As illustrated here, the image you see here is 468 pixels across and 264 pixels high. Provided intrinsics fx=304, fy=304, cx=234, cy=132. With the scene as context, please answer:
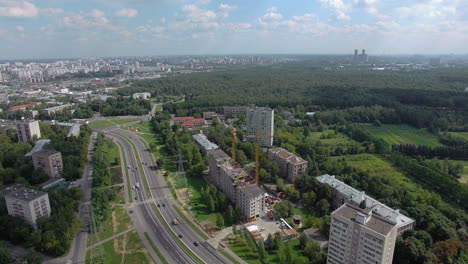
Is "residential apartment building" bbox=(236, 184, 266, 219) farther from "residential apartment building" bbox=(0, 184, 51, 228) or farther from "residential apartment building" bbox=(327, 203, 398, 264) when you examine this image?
"residential apartment building" bbox=(0, 184, 51, 228)

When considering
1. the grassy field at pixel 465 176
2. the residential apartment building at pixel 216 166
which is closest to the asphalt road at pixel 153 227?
Answer: the residential apartment building at pixel 216 166

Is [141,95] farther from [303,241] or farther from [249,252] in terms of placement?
[303,241]

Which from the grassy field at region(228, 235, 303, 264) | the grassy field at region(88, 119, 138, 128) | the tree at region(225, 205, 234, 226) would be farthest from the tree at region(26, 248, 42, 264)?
the grassy field at region(88, 119, 138, 128)

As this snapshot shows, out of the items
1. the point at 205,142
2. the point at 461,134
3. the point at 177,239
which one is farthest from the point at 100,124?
the point at 461,134

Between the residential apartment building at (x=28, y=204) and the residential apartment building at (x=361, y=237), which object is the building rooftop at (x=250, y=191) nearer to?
the residential apartment building at (x=361, y=237)

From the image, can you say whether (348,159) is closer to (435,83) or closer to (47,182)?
(47,182)

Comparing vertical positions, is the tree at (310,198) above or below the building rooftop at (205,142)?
below

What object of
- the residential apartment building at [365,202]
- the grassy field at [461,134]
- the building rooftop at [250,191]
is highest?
the building rooftop at [250,191]

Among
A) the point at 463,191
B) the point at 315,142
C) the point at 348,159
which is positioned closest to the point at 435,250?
the point at 463,191
